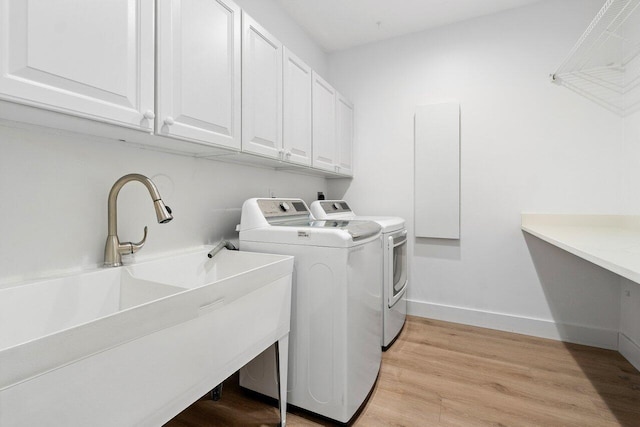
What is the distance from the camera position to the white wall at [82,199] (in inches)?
36.9

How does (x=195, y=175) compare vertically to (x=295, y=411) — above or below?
above

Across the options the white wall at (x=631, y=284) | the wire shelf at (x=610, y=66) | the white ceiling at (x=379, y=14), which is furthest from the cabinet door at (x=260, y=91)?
the white wall at (x=631, y=284)

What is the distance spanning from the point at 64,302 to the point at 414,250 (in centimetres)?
249

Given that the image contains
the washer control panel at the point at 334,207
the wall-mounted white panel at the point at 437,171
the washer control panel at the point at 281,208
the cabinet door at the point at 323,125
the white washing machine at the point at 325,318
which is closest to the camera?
the white washing machine at the point at 325,318

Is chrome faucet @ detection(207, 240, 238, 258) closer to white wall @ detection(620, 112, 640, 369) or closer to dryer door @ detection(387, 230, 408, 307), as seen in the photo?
dryer door @ detection(387, 230, 408, 307)

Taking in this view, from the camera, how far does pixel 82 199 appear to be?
43.7 inches

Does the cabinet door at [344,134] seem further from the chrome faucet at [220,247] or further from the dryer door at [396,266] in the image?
the chrome faucet at [220,247]

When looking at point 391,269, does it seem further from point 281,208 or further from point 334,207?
point 281,208

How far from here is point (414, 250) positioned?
2.72m

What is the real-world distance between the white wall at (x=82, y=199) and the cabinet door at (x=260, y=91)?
35cm

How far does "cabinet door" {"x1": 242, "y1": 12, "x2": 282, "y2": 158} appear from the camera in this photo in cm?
147

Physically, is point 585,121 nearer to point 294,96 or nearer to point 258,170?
point 294,96

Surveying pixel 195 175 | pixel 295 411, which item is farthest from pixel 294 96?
pixel 295 411

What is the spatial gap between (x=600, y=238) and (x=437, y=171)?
1.26 meters
